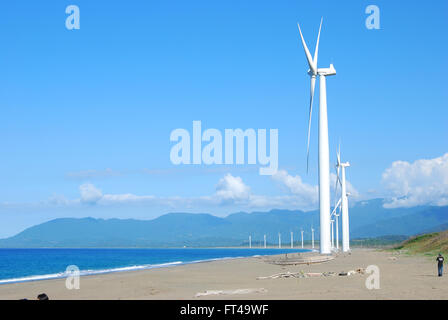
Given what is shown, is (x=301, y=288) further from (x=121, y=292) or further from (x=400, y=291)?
(x=121, y=292)

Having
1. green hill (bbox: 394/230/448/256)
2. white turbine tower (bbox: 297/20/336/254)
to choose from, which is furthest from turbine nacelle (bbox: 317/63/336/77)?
green hill (bbox: 394/230/448/256)

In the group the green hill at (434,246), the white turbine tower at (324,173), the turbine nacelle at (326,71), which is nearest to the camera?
the white turbine tower at (324,173)

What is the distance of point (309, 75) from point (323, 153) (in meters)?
10.0

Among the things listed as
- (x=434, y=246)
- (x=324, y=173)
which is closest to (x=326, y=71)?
(x=324, y=173)

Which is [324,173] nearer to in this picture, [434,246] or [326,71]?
[326,71]

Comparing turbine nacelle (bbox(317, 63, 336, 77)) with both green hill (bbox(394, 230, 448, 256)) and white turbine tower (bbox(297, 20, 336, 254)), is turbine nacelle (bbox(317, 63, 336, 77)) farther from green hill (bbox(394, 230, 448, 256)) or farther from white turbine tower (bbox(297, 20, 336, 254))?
green hill (bbox(394, 230, 448, 256))

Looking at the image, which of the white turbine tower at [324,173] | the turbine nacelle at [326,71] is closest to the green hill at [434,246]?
the white turbine tower at [324,173]

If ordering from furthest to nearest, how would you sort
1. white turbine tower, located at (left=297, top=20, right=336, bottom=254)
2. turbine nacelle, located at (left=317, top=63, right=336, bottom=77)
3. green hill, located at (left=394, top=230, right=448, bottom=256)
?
1. green hill, located at (left=394, top=230, right=448, bottom=256)
2. turbine nacelle, located at (left=317, top=63, right=336, bottom=77)
3. white turbine tower, located at (left=297, top=20, right=336, bottom=254)

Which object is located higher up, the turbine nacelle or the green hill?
the turbine nacelle

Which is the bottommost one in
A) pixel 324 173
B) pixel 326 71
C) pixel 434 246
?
pixel 434 246

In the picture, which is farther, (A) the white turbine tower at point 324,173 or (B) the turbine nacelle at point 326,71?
(B) the turbine nacelle at point 326,71

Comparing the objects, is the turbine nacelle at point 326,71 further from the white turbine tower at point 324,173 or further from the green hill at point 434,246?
the green hill at point 434,246
